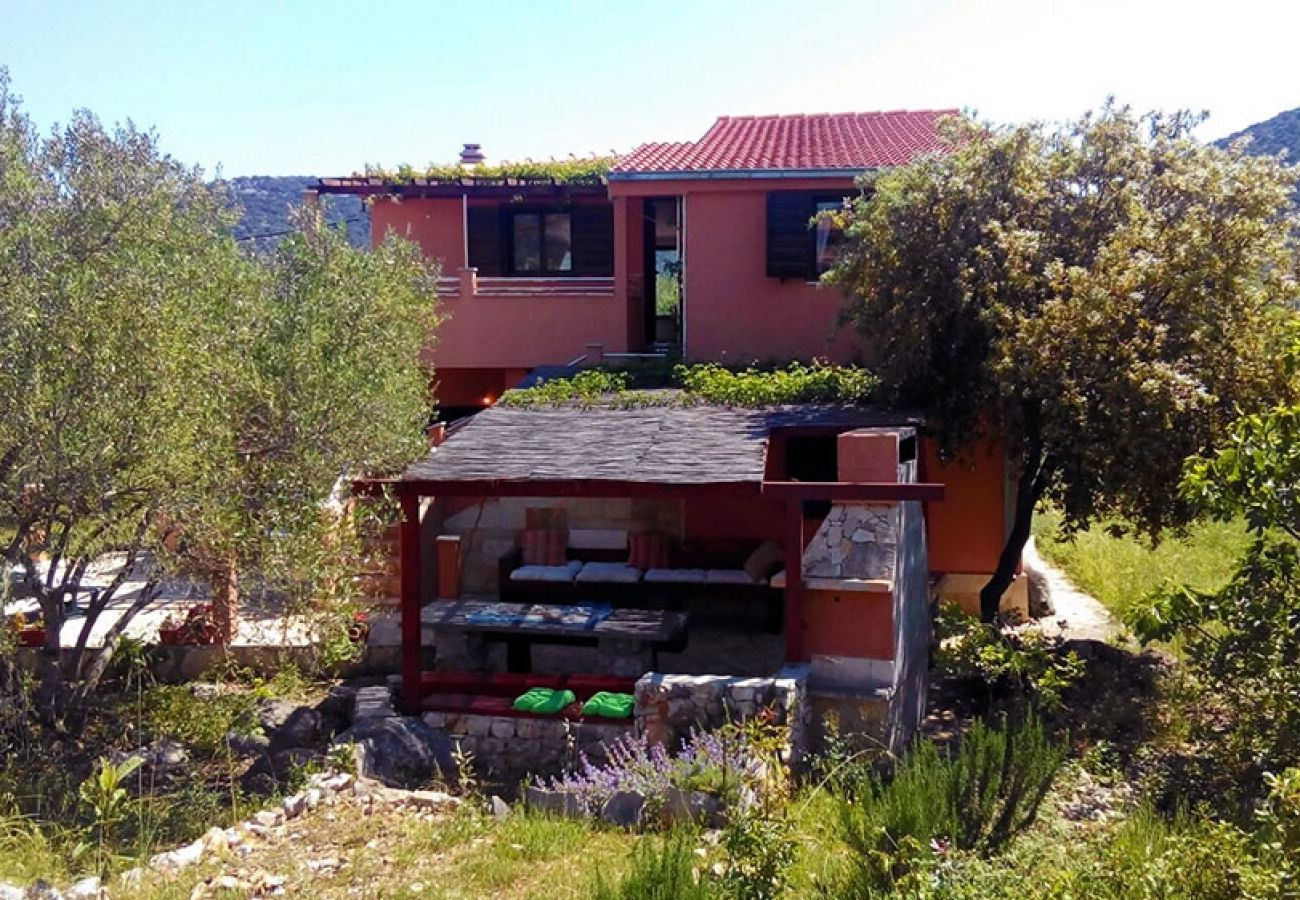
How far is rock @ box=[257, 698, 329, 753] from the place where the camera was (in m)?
10.2

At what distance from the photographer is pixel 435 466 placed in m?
10.7

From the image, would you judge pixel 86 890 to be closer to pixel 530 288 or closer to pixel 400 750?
pixel 400 750

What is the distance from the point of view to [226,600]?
34.6 ft

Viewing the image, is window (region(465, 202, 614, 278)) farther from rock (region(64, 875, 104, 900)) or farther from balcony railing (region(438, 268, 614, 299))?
rock (region(64, 875, 104, 900))

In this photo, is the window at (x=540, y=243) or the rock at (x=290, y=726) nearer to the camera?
the rock at (x=290, y=726)

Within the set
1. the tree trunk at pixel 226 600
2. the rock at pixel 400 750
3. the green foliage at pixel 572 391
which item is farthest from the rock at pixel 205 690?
the green foliage at pixel 572 391

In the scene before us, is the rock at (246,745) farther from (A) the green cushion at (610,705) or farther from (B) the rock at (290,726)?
(A) the green cushion at (610,705)

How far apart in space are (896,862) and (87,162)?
9.51 metres

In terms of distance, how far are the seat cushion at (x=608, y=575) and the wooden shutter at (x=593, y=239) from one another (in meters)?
9.64

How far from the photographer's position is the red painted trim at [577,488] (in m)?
9.63

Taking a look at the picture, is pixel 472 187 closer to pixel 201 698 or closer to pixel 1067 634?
pixel 201 698

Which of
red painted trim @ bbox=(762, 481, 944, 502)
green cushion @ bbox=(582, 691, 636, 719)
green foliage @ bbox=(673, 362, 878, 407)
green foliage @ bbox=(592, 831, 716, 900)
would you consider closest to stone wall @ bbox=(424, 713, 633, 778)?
green cushion @ bbox=(582, 691, 636, 719)

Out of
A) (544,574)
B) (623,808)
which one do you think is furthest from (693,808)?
(544,574)

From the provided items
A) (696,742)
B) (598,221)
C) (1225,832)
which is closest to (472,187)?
(598,221)
